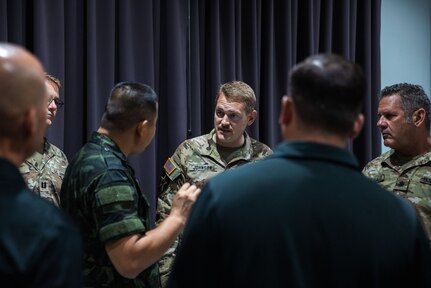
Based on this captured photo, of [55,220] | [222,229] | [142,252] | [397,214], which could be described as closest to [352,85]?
[397,214]

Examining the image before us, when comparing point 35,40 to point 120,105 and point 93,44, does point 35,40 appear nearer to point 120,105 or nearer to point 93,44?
point 93,44

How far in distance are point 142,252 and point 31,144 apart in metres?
0.69

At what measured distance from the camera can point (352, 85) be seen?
1219 mm

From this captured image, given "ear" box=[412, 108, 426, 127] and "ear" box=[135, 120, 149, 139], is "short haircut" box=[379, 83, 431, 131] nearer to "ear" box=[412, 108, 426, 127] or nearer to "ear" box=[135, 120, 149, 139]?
"ear" box=[412, 108, 426, 127]

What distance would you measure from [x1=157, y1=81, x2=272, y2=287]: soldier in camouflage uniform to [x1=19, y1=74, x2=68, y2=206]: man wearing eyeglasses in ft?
1.59

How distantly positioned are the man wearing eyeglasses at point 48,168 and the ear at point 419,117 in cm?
156

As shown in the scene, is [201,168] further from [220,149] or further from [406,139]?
[406,139]

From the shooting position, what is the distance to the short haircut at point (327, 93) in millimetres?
1203

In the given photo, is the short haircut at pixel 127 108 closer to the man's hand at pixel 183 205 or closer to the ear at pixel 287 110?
the man's hand at pixel 183 205

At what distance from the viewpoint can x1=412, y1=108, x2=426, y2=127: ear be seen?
107 inches

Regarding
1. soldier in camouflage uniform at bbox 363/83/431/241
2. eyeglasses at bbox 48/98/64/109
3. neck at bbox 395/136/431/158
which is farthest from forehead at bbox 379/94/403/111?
eyeglasses at bbox 48/98/64/109

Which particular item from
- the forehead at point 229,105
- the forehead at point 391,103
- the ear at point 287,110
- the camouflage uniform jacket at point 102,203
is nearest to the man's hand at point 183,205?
the camouflage uniform jacket at point 102,203

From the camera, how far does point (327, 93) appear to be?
1.20 m

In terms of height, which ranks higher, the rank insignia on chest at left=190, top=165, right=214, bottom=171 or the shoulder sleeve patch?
the shoulder sleeve patch
